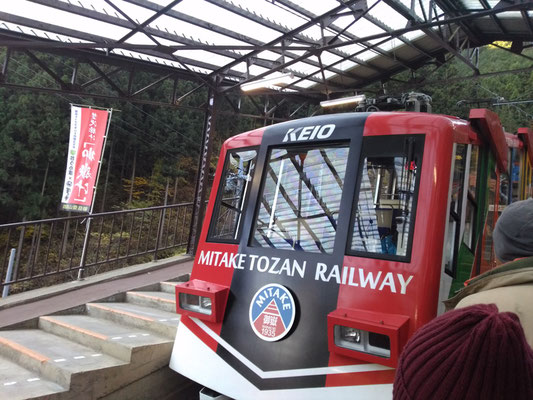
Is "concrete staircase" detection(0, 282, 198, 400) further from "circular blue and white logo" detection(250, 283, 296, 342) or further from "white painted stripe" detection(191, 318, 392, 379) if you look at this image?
"circular blue and white logo" detection(250, 283, 296, 342)

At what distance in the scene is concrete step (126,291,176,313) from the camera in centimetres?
531

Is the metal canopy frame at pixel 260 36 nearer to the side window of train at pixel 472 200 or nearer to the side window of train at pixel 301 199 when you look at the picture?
the side window of train at pixel 301 199

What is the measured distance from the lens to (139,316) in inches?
187

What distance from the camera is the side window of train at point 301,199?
3.10m

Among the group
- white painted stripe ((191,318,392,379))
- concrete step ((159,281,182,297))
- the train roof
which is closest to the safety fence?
concrete step ((159,281,182,297))

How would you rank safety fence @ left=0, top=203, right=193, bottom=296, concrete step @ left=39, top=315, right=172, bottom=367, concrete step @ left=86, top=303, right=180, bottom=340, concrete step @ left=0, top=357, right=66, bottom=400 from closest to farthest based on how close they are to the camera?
concrete step @ left=0, top=357, right=66, bottom=400, concrete step @ left=39, top=315, right=172, bottom=367, concrete step @ left=86, top=303, right=180, bottom=340, safety fence @ left=0, top=203, right=193, bottom=296

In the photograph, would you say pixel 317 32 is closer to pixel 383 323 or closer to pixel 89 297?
pixel 89 297

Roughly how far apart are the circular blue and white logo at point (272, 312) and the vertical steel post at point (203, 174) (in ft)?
19.4

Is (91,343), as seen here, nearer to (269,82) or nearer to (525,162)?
(525,162)

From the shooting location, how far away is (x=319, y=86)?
1062 centimetres

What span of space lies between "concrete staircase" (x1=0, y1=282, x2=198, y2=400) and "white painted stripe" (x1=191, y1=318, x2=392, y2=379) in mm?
962

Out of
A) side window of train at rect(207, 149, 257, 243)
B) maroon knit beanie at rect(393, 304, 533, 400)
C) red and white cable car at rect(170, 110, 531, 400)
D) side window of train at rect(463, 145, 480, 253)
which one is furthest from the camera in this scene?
side window of train at rect(207, 149, 257, 243)

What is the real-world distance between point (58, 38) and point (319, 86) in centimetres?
594

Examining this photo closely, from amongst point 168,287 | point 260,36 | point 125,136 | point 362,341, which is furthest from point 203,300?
point 125,136
